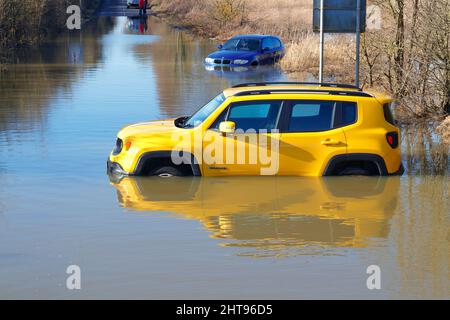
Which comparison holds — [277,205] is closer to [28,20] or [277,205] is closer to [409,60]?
[409,60]

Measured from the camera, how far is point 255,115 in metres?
14.1

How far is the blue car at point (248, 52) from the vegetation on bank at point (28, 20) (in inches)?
361

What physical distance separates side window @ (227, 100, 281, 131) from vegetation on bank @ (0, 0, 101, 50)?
24.1 m

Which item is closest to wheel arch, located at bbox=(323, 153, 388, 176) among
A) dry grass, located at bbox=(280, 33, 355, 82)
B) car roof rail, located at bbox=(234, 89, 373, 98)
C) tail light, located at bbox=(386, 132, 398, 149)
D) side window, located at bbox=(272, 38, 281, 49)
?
tail light, located at bbox=(386, 132, 398, 149)

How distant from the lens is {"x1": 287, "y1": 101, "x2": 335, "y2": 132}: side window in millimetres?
13938

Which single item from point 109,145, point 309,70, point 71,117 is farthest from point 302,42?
point 109,145

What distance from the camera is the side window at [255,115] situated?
13.9 metres

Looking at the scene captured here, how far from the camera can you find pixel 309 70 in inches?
1278

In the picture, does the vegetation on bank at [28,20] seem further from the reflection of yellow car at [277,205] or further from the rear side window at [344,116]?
the rear side window at [344,116]

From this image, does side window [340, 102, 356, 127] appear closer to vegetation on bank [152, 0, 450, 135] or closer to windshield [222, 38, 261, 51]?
vegetation on bank [152, 0, 450, 135]

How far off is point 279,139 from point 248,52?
21.3m

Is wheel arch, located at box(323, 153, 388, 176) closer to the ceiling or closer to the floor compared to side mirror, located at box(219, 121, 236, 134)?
closer to the floor


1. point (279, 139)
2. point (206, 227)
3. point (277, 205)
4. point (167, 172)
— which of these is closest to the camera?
point (206, 227)

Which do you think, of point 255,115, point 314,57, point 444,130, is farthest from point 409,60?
point 314,57
